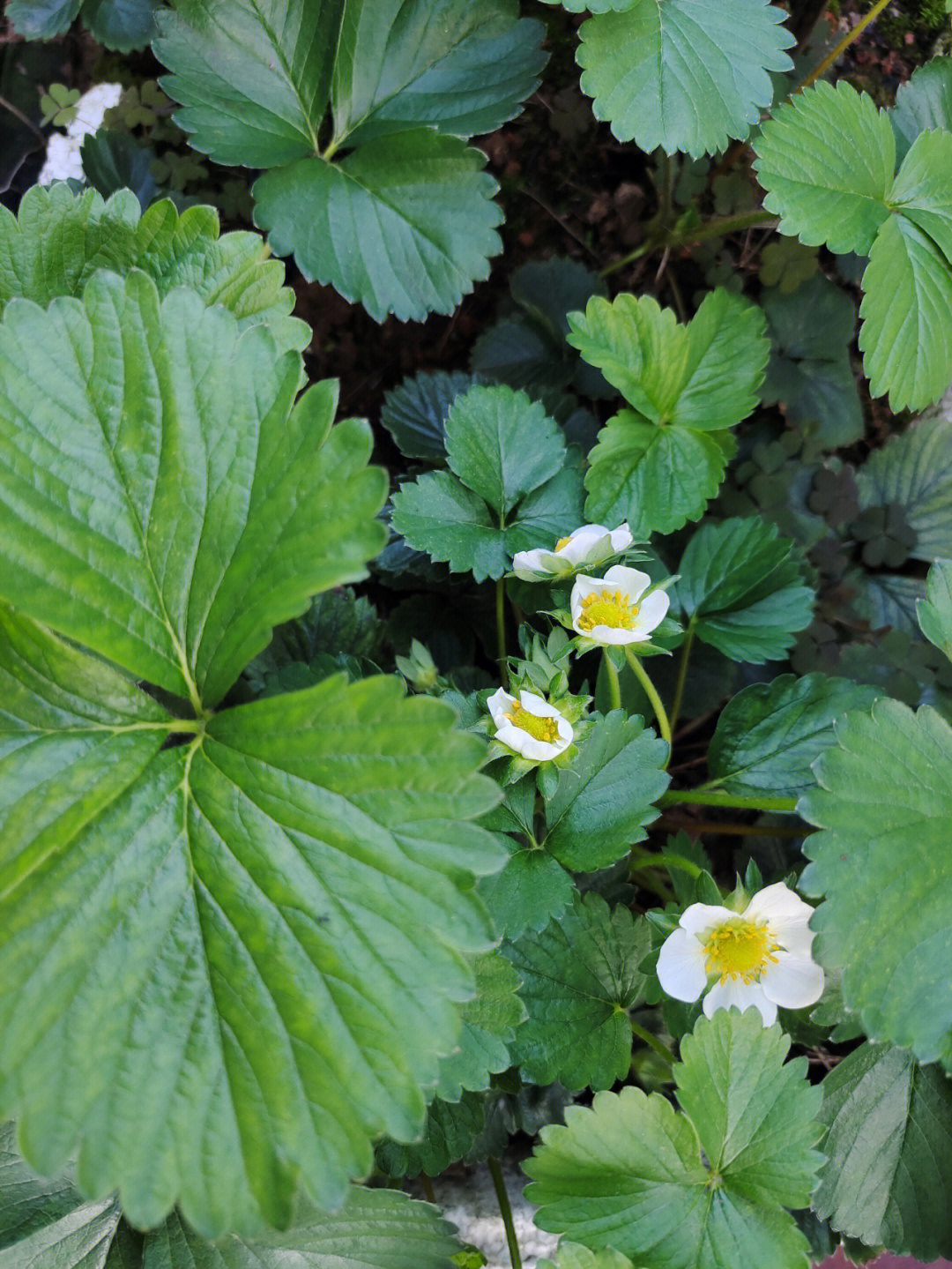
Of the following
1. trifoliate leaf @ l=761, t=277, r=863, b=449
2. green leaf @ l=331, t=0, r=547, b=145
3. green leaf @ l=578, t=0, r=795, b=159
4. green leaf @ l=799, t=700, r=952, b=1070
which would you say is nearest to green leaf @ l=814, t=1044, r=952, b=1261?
green leaf @ l=799, t=700, r=952, b=1070

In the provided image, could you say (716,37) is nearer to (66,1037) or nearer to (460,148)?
(460,148)

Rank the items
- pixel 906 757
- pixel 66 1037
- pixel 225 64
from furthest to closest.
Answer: pixel 225 64 < pixel 906 757 < pixel 66 1037

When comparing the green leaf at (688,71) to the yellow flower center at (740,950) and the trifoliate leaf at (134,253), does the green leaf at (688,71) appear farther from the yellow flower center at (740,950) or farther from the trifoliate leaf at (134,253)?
the yellow flower center at (740,950)

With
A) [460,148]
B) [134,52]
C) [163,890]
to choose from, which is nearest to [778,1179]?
[163,890]

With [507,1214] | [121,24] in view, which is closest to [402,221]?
[121,24]

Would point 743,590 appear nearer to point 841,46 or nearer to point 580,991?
point 580,991
